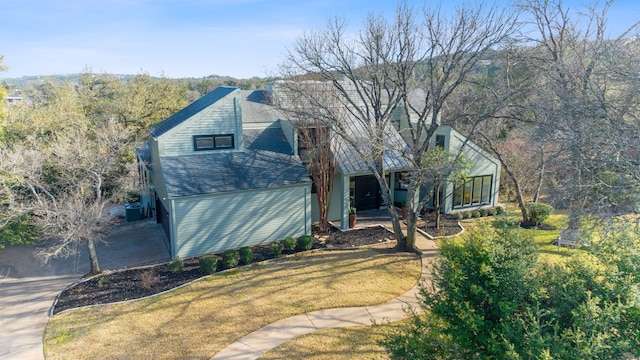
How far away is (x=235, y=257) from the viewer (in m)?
13.5

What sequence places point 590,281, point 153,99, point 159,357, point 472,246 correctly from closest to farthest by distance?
point 590,281 → point 472,246 → point 159,357 → point 153,99

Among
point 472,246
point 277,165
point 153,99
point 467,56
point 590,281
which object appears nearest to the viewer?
point 590,281

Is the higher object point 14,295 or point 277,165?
point 277,165

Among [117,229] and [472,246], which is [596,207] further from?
[117,229]

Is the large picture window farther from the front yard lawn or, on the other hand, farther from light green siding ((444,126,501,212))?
the front yard lawn

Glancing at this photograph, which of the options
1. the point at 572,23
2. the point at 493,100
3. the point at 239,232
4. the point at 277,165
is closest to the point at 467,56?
the point at 493,100

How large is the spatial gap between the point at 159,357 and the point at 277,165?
9532mm

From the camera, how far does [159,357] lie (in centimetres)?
843

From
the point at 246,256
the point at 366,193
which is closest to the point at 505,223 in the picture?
the point at 246,256

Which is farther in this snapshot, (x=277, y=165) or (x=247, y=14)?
(x=247, y=14)

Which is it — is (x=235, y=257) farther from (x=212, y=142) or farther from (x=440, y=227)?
(x=440, y=227)

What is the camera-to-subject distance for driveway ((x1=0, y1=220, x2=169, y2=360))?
372 inches

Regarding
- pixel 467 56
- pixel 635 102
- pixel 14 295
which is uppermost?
pixel 467 56

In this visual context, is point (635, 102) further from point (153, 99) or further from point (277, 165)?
point (153, 99)
